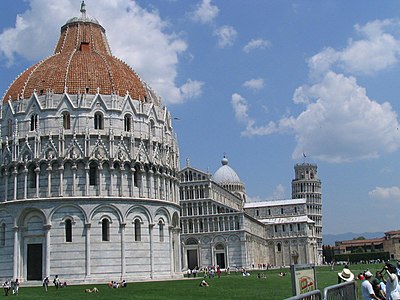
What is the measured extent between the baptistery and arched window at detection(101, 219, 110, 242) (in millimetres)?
89

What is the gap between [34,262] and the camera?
4919cm

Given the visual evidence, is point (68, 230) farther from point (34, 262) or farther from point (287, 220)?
point (287, 220)

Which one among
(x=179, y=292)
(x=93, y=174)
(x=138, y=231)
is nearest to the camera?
(x=179, y=292)

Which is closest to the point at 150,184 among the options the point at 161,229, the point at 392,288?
the point at 161,229

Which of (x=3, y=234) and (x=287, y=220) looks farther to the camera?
(x=287, y=220)

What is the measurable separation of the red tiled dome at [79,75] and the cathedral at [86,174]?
108 mm

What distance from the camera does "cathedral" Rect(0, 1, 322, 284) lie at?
48750 mm

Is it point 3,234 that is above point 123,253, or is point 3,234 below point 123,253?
above

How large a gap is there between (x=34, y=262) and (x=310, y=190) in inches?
4167

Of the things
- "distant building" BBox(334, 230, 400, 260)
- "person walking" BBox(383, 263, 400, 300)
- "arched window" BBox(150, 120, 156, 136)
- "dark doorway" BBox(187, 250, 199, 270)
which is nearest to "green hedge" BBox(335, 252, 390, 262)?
"distant building" BBox(334, 230, 400, 260)

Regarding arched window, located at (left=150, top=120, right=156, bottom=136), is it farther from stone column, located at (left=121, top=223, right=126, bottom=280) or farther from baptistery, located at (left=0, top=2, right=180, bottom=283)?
stone column, located at (left=121, top=223, right=126, bottom=280)

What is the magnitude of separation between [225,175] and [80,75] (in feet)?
278

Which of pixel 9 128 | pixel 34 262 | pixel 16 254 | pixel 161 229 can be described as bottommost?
pixel 34 262

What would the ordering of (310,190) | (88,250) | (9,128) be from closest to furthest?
(88,250) < (9,128) < (310,190)
